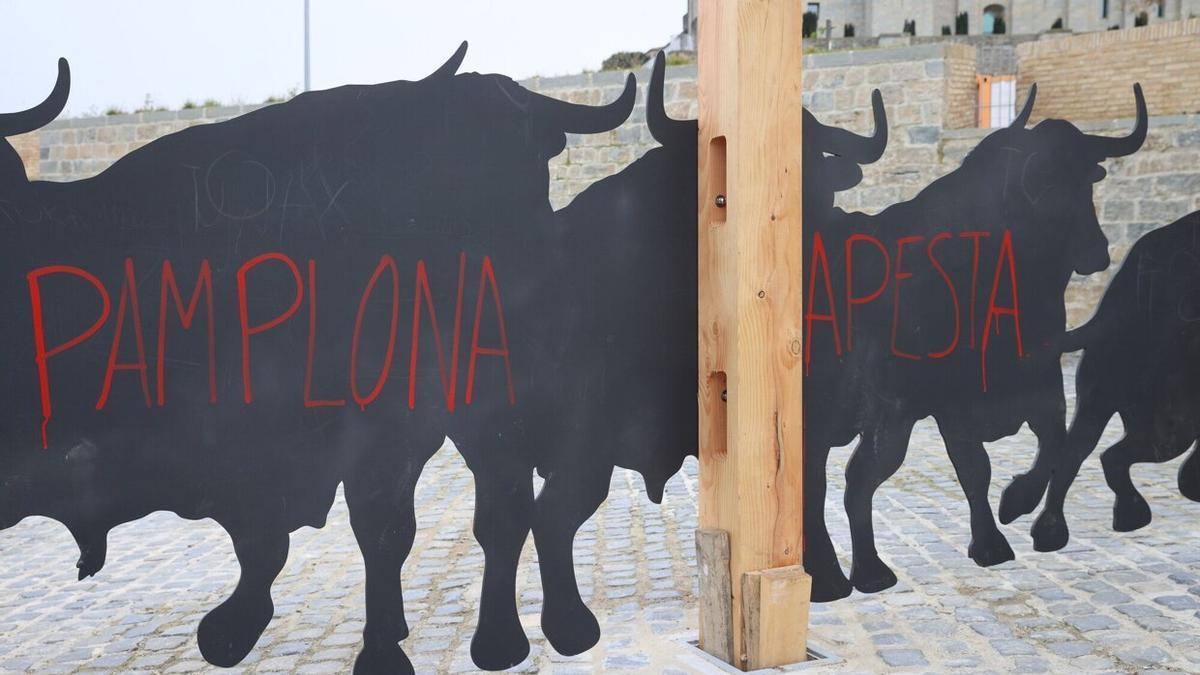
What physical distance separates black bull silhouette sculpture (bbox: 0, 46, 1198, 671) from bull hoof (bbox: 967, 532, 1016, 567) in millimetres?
549

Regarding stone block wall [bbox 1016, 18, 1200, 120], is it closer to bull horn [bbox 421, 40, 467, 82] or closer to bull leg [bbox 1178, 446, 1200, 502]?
bull leg [bbox 1178, 446, 1200, 502]

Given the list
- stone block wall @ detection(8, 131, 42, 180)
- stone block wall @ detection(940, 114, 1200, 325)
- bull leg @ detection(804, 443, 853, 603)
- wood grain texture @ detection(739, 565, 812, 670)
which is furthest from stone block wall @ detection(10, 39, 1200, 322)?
stone block wall @ detection(8, 131, 42, 180)

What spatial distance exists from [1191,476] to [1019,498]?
1057 millimetres

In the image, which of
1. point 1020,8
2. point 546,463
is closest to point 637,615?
point 546,463

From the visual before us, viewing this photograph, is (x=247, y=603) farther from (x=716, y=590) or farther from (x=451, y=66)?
(x=451, y=66)

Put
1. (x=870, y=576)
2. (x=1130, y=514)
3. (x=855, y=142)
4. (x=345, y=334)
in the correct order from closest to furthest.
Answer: (x=345, y=334) → (x=855, y=142) → (x=870, y=576) → (x=1130, y=514)

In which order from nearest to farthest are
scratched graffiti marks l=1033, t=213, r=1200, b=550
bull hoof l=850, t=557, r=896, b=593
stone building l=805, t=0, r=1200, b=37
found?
bull hoof l=850, t=557, r=896, b=593 < scratched graffiti marks l=1033, t=213, r=1200, b=550 < stone building l=805, t=0, r=1200, b=37

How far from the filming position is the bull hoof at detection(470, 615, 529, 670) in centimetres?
393

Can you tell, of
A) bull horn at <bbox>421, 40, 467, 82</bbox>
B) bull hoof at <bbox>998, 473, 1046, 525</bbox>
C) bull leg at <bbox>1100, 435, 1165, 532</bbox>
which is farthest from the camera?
bull leg at <bbox>1100, 435, 1165, 532</bbox>

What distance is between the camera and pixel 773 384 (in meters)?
3.96

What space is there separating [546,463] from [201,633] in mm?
1201

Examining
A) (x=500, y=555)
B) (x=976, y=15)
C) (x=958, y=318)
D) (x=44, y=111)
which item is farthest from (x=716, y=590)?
(x=976, y=15)

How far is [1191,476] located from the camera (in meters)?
5.35

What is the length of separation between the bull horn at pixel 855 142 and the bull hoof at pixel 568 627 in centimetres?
185
